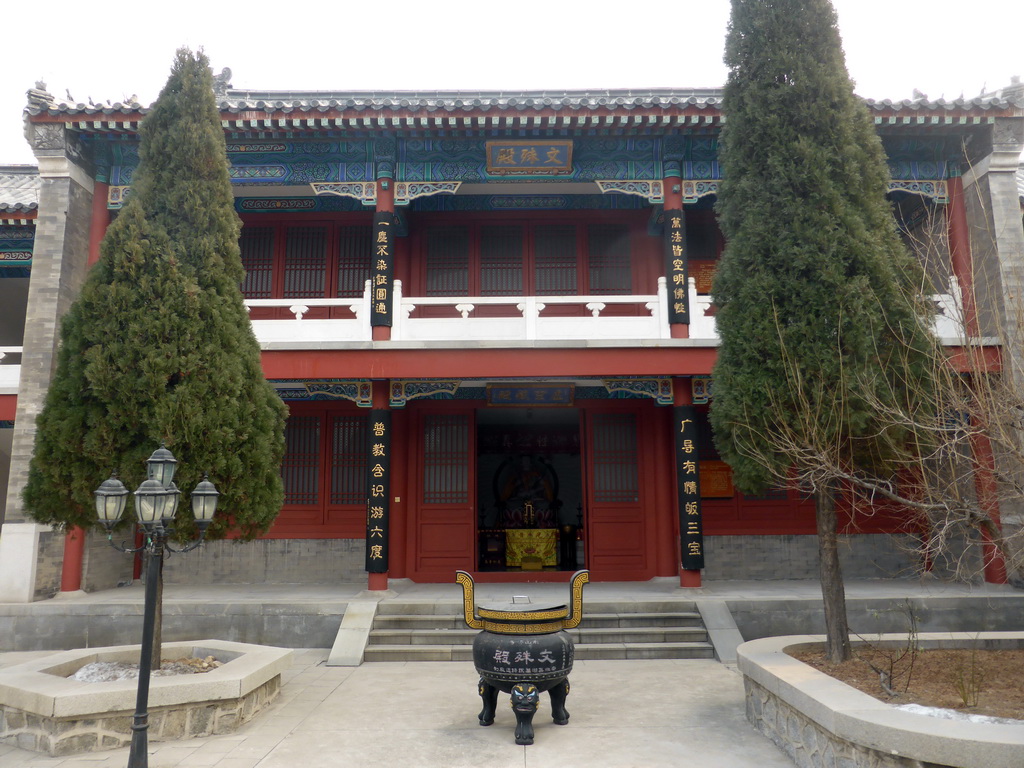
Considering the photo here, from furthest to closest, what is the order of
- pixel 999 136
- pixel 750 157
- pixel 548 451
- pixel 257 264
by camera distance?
pixel 548 451
pixel 257 264
pixel 999 136
pixel 750 157

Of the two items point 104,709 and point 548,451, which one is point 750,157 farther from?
point 548,451

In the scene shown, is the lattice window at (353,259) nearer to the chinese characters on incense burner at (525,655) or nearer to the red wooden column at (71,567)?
the red wooden column at (71,567)

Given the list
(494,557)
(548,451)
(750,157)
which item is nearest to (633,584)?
(494,557)

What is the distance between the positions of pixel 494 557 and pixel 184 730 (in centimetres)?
721

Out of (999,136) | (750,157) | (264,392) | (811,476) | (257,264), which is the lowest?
(811,476)

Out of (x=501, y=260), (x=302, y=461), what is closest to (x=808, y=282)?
(x=501, y=260)

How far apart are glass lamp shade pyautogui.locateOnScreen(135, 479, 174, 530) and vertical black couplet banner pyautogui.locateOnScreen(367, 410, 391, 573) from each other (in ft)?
16.3

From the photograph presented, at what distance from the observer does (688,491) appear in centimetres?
965

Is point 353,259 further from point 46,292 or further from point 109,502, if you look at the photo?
point 109,502

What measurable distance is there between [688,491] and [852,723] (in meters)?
5.58

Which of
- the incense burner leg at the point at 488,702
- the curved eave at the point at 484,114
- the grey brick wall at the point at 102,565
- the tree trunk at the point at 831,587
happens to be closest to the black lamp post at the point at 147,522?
the incense burner leg at the point at 488,702

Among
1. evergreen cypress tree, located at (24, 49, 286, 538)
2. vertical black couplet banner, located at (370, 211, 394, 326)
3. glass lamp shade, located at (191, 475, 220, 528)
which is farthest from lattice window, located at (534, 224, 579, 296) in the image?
glass lamp shade, located at (191, 475, 220, 528)

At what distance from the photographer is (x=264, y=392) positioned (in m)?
6.87

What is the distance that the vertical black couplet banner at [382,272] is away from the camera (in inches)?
383
